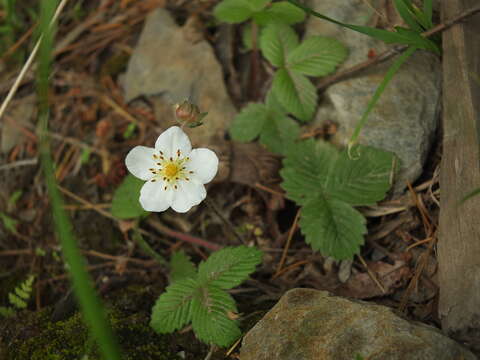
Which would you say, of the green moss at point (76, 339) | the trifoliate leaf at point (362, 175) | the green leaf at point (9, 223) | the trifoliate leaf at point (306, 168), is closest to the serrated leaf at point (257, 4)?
the trifoliate leaf at point (306, 168)

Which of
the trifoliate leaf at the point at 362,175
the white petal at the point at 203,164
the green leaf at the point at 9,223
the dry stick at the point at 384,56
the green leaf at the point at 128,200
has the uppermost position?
the dry stick at the point at 384,56

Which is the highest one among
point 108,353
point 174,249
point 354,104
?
point 354,104

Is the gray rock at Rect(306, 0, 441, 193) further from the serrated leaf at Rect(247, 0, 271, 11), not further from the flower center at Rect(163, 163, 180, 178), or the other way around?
the flower center at Rect(163, 163, 180, 178)

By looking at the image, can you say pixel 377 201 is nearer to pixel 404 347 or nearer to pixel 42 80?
pixel 404 347

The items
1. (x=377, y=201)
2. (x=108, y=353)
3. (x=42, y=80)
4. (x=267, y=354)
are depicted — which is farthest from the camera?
(x=377, y=201)

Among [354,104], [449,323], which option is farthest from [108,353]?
[354,104]

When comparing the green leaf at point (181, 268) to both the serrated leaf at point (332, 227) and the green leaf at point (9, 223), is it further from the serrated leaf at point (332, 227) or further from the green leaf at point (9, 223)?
the green leaf at point (9, 223)
